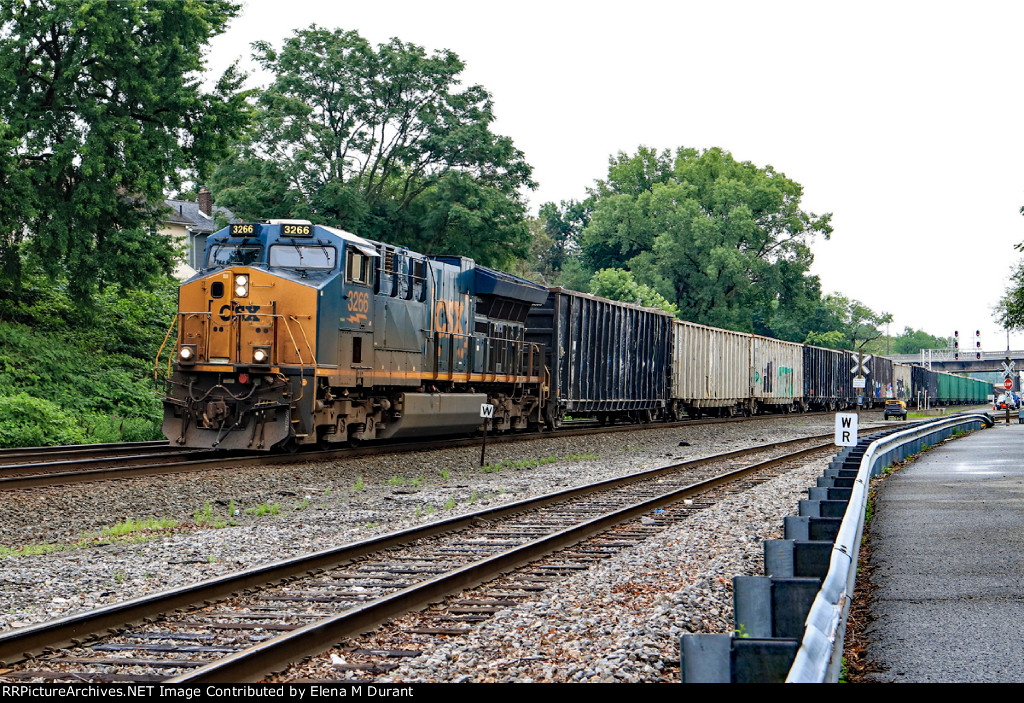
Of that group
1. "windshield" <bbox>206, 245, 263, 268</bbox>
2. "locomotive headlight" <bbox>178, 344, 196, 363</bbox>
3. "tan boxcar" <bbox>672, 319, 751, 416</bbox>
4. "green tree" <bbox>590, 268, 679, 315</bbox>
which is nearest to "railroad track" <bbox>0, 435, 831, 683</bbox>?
"locomotive headlight" <bbox>178, 344, 196, 363</bbox>

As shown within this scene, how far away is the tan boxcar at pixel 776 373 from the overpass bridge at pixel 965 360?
89617 mm

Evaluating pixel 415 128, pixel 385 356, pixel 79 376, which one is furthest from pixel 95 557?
pixel 415 128

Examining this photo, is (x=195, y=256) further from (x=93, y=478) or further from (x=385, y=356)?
(x=93, y=478)

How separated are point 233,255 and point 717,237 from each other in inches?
2144

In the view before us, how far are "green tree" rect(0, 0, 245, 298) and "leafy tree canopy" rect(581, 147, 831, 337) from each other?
154 feet

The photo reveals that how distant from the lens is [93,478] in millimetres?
13211

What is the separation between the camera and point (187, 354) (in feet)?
52.7

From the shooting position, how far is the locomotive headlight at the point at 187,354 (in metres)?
16.0

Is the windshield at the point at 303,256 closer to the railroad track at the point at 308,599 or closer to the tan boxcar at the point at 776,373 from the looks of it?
the railroad track at the point at 308,599

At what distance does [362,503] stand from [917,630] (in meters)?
7.53

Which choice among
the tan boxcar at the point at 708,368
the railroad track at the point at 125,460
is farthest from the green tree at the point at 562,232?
the railroad track at the point at 125,460

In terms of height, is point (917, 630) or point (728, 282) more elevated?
point (728, 282)

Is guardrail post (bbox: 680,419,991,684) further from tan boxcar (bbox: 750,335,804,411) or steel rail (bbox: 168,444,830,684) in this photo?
tan boxcar (bbox: 750,335,804,411)

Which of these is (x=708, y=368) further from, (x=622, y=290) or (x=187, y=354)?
(x=187, y=354)
